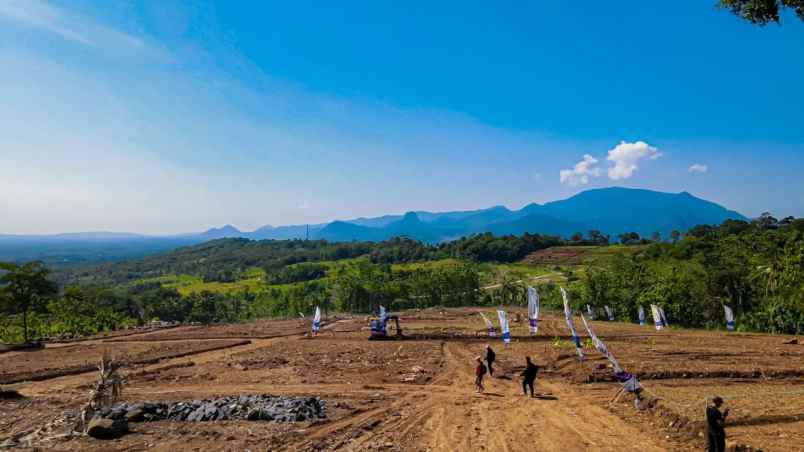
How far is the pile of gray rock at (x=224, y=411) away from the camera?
14750mm

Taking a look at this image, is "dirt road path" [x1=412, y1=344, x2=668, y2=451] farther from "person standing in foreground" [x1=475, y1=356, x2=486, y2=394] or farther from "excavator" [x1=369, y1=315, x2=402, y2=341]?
"excavator" [x1=369, y1=315, x2=402, y2=341]

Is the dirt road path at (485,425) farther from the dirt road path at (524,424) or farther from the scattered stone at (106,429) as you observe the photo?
the scattered stone at (106,429)

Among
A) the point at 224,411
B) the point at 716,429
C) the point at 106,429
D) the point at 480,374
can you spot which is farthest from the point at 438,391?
the point at 106,429

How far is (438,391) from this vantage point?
18.7 m

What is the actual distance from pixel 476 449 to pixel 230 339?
105 ft

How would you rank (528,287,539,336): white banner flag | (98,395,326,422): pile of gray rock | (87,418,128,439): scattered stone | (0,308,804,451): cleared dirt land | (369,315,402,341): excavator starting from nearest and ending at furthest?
(0,308,804,451): cleared dirt land
(87,418,128,439): scattered stone
(98,395,326,422): pile of gray rock
(528,287,539,336): white banner flag
(369,315,402,341): excavator

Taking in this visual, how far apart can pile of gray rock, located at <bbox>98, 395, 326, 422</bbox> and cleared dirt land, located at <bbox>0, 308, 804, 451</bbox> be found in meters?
0.40

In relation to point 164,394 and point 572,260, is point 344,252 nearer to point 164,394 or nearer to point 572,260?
point 572,260

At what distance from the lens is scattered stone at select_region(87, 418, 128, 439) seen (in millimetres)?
13336

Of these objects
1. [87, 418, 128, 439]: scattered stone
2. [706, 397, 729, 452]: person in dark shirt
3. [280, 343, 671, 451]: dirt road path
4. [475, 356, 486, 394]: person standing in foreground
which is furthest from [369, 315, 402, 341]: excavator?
[706, 397, 729, 452]: person in dark shirt

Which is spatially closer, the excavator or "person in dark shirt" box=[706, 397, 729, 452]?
"person in dark shirt" box=[706, 397, 729, 452]

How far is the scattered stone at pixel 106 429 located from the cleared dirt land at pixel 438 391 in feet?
1.06

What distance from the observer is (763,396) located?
15469mm

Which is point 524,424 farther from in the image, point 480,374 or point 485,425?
point 480,374
